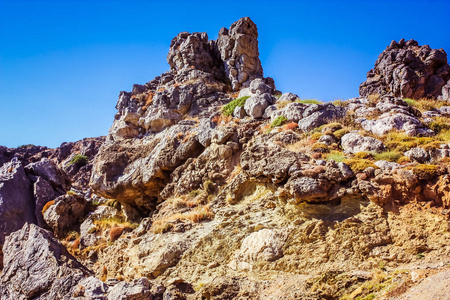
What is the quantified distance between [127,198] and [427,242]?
15.8 metres

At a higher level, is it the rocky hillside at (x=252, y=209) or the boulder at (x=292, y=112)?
the boulder at (x=292, y=112)

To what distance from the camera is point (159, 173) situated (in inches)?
723

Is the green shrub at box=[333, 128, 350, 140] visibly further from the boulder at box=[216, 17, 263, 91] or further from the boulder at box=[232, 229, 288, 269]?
the boulder at box=[216, 17, 263, 91]

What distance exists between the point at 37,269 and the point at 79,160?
47.8 metres

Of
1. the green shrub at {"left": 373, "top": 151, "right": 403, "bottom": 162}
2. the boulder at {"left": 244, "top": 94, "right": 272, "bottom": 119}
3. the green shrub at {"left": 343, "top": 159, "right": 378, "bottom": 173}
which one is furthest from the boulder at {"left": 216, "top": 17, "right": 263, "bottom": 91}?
the green shrub at {"left": 343, "top": 159, "right": 378, "bottom": 173}

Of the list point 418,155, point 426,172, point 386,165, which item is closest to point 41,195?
point 386,165

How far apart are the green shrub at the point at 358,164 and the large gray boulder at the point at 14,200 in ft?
60.2

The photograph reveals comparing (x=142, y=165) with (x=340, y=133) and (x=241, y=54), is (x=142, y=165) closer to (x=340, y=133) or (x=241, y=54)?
(x=340, y=133)

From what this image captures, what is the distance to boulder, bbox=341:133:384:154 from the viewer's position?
41.1ft

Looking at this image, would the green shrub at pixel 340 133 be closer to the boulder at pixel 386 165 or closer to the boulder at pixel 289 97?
the boulder at pixel 386 165

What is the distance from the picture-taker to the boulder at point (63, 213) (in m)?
19.6

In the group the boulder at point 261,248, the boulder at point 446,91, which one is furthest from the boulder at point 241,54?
the boulder at point 446,91

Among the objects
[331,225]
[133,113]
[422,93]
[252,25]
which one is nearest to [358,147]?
[331,225]

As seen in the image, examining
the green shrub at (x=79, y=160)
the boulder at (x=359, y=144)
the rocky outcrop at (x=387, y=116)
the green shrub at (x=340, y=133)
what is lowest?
the boulder at (x=359, y=144)
